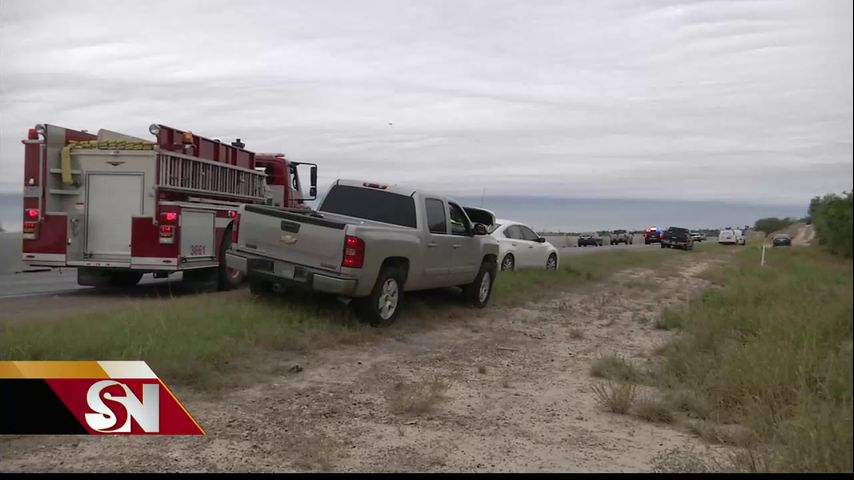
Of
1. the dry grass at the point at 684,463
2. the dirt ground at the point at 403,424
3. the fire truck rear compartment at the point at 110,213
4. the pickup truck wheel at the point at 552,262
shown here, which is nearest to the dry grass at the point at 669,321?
the dirt ground at the point at 403,424

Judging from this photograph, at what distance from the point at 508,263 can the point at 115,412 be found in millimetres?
13396

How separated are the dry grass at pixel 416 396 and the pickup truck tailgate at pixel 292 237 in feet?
7.84

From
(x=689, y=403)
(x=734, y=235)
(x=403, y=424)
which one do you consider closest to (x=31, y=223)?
(x=403, y=424)

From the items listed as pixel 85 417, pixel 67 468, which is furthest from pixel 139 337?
pixel 67 468

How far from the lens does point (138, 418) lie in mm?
5043

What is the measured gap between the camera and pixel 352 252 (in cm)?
834

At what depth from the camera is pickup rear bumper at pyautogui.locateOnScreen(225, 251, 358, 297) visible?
27.4ft

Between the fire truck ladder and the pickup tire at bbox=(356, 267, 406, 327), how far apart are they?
4.68 m

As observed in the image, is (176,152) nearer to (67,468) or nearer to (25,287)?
(25,287)

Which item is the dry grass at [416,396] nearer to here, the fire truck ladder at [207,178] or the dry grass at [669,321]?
the dry grass at [669,321]

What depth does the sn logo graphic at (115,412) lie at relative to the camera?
4.98m

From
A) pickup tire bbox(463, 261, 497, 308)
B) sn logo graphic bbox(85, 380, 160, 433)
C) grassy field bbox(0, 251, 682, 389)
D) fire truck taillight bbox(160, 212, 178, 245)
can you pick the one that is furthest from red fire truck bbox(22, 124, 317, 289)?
sn logo graphic bbox(85, 380, 160, 433)

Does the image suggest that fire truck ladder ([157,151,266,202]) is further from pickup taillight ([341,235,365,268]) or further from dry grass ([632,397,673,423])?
dry grass ([632,397,673,423])

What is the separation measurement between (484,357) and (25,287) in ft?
33.9
